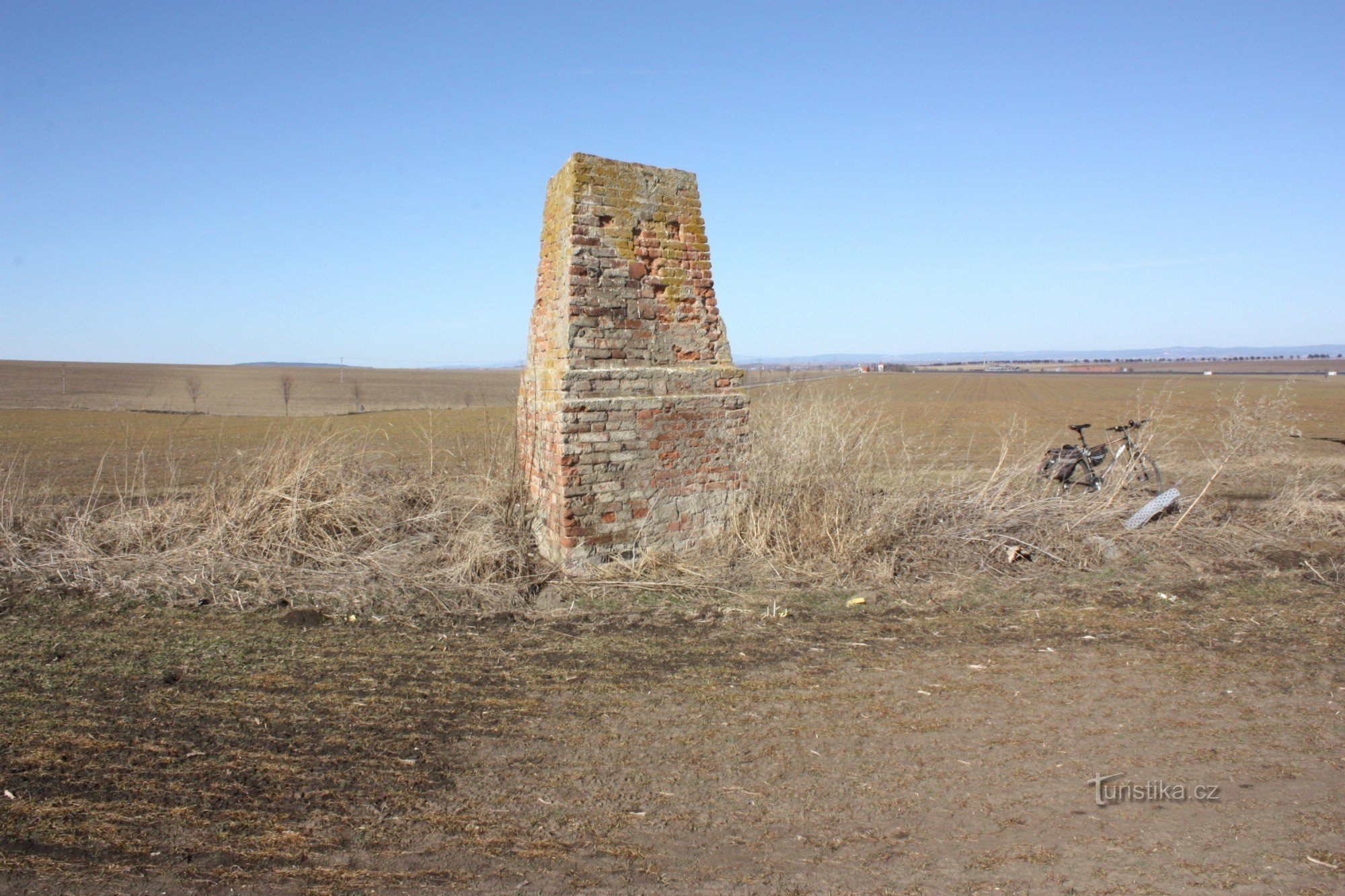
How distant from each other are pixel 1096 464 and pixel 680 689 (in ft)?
26.2

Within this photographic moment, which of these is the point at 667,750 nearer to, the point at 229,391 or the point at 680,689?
the point at 680,689

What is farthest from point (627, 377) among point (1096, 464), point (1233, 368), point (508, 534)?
point (1233, 368)

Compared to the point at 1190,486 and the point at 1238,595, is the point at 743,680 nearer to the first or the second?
the point at 1238,595

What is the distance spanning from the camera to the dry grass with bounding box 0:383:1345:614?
6.11 m

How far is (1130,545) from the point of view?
24.1 ft

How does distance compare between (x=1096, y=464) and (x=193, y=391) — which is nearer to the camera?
(x=1096, y=464)

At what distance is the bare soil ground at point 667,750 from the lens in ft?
9.04

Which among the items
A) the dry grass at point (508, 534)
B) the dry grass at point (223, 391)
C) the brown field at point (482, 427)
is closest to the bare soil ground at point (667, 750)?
the dry grass at point (508, 534)

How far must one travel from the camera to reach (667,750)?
3.65 meters

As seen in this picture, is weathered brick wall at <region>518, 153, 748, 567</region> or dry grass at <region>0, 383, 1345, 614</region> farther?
weathered brick wall at <region>518, 153, 748, 567</region>

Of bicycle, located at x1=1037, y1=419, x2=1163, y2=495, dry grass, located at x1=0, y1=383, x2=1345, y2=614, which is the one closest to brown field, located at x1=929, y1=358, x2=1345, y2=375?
bicycle, located at x1=1037, y1=419, x2=1163, y2=495

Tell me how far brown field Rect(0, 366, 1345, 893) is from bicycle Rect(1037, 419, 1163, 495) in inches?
15.2

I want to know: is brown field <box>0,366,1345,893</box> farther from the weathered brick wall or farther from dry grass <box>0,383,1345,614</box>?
the weathered brick wall

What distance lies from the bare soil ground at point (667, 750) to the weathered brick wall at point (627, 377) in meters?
1.14
